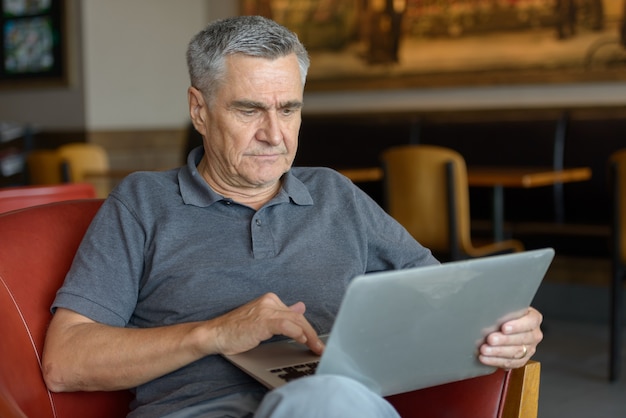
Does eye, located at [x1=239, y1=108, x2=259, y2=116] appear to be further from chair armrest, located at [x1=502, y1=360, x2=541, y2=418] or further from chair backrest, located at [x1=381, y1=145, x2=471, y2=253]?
chair backrest, located at [x1=381, y1=145, x2=471, y2=253]

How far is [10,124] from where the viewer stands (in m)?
7.01

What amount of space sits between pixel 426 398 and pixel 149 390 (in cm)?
51

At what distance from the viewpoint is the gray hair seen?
1820 mm

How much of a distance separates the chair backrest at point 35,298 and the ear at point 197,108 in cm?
29

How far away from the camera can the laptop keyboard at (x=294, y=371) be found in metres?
1.52

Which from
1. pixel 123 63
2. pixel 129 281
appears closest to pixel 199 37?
pixel 129 281

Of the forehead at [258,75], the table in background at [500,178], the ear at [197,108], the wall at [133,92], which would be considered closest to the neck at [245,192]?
the ear at [197,108]

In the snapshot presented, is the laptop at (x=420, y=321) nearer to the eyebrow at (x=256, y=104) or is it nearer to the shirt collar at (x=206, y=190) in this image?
the shirt collar at (x=206, y=190)

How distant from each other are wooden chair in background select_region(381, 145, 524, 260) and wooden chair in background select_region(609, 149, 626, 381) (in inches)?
23.2

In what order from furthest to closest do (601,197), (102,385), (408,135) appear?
(408,135) < (601,197) < (102,385)

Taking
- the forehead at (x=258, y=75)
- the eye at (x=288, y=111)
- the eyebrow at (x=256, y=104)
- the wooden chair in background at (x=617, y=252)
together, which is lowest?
the wooden chair in background at (x=617, y=252)

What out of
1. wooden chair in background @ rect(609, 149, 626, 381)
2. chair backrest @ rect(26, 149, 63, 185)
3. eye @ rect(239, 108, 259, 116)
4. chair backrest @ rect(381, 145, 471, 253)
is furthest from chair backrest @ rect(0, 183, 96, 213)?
chair backrest @ rect(26, 149, 63, 185)

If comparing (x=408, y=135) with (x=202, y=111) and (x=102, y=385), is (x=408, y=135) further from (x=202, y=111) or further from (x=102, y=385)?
(x=102, y=385)

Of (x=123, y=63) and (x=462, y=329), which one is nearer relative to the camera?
(x=462, y=329)
